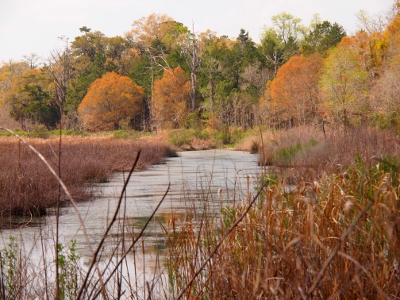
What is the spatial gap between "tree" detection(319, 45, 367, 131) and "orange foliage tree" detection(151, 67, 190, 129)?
20.5 m

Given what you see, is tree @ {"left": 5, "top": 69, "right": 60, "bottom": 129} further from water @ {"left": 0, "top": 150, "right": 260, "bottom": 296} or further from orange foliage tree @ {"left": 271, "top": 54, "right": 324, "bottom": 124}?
water @ {"left": 0, "top": 150, "right": 260, "bottom": 296}

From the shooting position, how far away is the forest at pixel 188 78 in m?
44.6

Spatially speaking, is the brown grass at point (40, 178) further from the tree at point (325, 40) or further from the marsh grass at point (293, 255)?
the tree at point (325, 40)

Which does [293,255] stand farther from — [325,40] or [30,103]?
[30,103]

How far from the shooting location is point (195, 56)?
57469 millimetres

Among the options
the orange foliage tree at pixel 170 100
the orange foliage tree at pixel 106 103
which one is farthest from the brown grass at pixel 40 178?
the orange foliage tree at pixel 106 103

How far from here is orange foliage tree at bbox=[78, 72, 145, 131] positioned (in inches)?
2131


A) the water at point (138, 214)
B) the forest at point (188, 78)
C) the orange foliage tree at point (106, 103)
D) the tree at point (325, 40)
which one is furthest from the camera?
the orange foliage tree at point (106, 103)

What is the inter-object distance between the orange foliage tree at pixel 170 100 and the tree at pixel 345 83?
20.5m

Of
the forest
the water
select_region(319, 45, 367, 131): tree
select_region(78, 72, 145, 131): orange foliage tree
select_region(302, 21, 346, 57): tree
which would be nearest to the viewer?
the water

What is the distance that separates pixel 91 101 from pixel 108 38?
14.5 m

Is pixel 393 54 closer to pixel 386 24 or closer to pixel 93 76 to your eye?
pixel 386 24

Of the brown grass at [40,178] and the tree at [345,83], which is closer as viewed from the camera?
the brown grass at [40,178]

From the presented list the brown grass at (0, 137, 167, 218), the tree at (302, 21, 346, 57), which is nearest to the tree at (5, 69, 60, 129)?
the tree at (302, 21, 346, 57)
